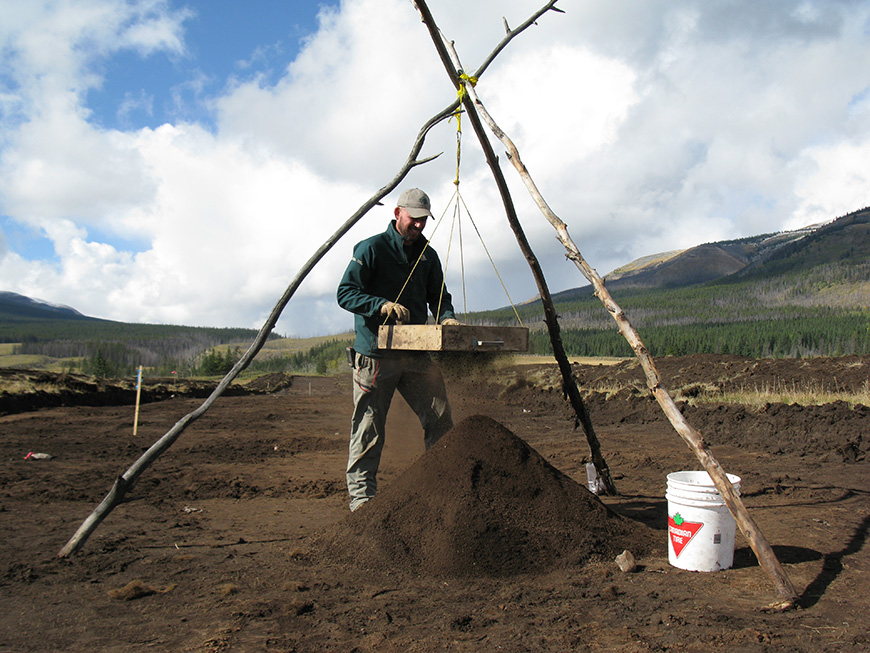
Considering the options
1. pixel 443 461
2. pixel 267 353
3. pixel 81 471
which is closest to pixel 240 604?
pixel 443 461

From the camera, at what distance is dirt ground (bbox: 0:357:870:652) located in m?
2.90

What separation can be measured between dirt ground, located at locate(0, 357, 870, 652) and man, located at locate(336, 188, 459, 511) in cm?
33

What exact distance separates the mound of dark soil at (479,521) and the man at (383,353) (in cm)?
48

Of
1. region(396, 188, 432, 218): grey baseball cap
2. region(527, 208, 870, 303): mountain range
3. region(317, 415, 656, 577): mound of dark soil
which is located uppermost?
region(527, 208, 870, 303): mountain range

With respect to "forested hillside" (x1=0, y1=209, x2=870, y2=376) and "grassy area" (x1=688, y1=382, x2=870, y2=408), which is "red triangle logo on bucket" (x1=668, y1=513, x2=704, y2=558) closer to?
"grassy area" (x1=688, y1=382, x2=870, y2=408)

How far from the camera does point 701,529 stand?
376 centimetres

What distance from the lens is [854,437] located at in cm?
855

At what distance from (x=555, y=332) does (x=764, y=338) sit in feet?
151

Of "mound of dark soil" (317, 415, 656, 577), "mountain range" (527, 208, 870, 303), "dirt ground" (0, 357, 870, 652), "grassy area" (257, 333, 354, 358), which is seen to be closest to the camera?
"dirt ground" (0, 357, 870, 652)

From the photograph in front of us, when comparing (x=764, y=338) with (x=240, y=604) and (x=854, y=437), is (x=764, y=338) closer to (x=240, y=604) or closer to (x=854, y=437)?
(x=854, y=437)

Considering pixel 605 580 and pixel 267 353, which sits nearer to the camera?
pixel 605 580

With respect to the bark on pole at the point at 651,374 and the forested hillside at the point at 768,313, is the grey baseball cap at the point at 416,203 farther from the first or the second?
the forested hillside at the point at 768,313

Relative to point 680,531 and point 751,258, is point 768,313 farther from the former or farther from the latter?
point 751,258

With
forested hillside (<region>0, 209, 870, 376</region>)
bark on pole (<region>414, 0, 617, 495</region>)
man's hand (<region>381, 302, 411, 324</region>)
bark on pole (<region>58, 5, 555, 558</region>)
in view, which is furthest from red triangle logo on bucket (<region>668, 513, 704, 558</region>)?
forested hillside (<region>0, 209, 870, 376</region>)
